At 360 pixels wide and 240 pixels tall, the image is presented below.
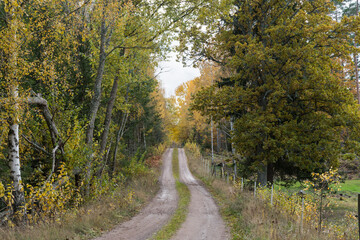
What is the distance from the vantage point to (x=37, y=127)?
9633 mm

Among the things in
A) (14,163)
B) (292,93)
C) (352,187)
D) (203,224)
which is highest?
(292,93)

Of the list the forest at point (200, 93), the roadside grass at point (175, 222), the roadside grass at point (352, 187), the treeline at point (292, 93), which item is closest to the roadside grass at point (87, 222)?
the forest at point (200, 93)

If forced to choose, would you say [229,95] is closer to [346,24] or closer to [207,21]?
[207,21]

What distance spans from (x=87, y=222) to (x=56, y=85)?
5.10m

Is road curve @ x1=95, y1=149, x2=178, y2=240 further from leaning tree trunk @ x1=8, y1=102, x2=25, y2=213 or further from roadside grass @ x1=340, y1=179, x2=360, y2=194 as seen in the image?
roadside grass @ x1=340, y1=179, x2=360, y2=194

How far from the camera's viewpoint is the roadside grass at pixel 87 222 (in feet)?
21.5

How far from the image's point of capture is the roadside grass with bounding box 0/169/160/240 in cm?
657

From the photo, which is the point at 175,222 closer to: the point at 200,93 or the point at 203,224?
the point at 203,224

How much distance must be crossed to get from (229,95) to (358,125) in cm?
640

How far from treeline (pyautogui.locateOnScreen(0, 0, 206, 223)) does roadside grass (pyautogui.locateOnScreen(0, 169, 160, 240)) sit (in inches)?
17.4

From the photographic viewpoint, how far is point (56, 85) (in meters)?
9.55

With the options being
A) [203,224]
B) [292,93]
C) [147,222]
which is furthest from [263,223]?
[292,93]

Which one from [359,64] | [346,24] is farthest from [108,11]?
[359,64]

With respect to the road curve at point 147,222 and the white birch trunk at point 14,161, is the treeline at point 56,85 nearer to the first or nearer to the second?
the white birch trunk at point 14,161
